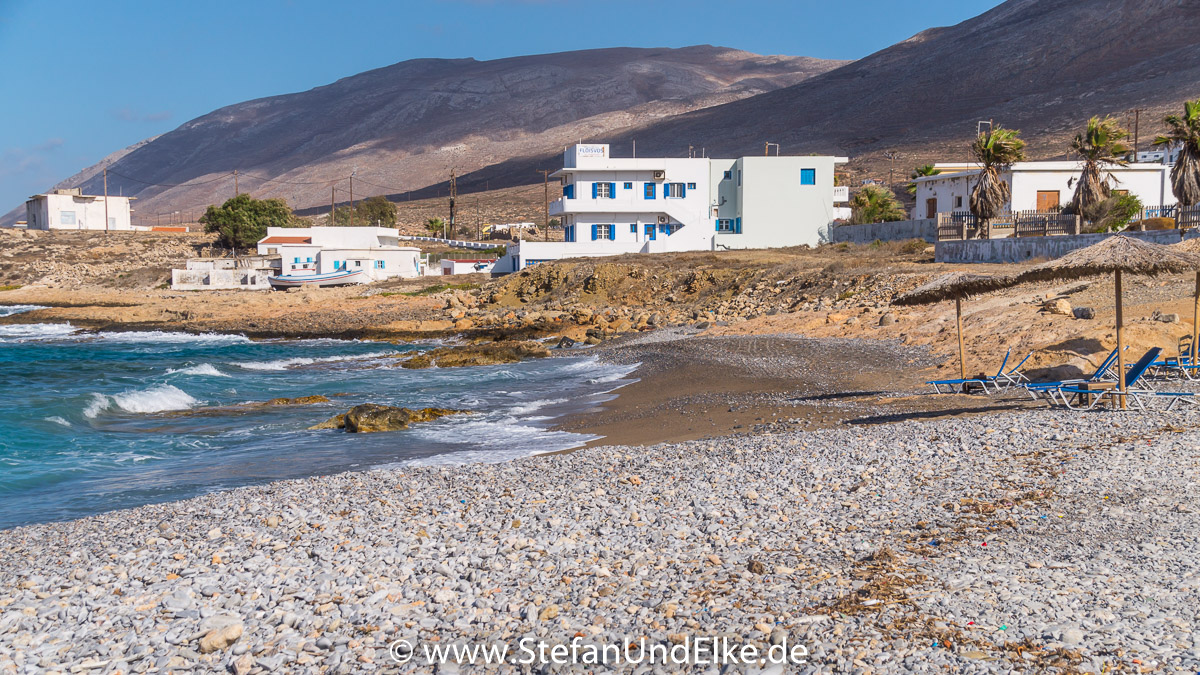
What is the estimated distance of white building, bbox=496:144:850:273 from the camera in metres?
52.9

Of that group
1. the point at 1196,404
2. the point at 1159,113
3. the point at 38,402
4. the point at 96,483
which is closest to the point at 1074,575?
the point at 1196,404

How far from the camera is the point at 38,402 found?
2217 centimetres

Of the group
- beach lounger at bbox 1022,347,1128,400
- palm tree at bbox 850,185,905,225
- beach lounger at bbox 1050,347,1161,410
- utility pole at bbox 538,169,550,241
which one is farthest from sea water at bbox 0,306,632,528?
utility pole at bbox 538,169,550,241

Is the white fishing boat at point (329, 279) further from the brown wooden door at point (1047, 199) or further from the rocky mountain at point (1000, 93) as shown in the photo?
the rocky mountain at point (1000, 93)

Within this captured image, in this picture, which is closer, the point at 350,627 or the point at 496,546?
the point at 350,627

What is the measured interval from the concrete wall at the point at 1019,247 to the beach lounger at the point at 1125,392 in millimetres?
14033

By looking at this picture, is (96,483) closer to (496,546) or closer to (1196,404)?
(496,546)

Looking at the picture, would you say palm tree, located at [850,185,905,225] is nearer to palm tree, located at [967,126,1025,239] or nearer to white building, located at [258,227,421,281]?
palm tree, located at [967,126,1025,239]

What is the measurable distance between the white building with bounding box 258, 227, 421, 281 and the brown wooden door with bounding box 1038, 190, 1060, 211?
41360mm

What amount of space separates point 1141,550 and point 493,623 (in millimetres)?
4989

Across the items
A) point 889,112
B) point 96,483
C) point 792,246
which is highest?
point 889,112

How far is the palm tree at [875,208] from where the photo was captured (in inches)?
2115

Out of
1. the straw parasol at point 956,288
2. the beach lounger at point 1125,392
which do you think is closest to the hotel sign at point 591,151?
the straw parasol at point 956,288

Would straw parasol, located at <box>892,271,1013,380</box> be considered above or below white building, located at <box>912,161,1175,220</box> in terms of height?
below
